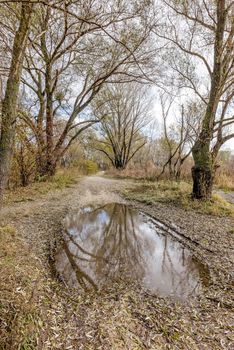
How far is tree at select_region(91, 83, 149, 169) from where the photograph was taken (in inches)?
765

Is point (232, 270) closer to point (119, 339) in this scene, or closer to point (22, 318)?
point (119, 339)

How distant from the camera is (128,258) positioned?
11.2 feet

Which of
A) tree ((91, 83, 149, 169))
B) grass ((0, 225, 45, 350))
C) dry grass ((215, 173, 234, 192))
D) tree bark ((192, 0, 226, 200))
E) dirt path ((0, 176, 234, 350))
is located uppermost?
tree ((91, 83, 149, 169))

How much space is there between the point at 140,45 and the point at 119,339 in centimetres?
884

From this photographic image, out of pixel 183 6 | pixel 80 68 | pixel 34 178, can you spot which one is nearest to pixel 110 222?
pixel 34 178

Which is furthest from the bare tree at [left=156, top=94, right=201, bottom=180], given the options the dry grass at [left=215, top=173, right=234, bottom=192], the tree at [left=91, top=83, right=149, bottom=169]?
the tree at [left=91, top=83, right=149, bottom=169]

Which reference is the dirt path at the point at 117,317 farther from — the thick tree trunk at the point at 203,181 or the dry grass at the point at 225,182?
the dry grass at the point at 225,182

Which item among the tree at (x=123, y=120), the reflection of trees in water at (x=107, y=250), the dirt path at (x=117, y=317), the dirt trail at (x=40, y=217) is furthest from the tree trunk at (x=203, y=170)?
the tree at (x=123, y=120)

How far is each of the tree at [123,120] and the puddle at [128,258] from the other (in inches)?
602

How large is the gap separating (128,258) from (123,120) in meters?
19.3

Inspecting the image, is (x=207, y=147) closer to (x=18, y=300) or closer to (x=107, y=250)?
(x=107, y=250)

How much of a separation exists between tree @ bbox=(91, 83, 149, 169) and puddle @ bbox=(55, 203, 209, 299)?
15296 millimetres

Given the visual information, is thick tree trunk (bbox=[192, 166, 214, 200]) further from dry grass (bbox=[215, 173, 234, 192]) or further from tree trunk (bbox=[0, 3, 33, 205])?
tree trunk (bbox=[0, 3, 33, 205])

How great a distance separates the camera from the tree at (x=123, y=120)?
63.8ft
